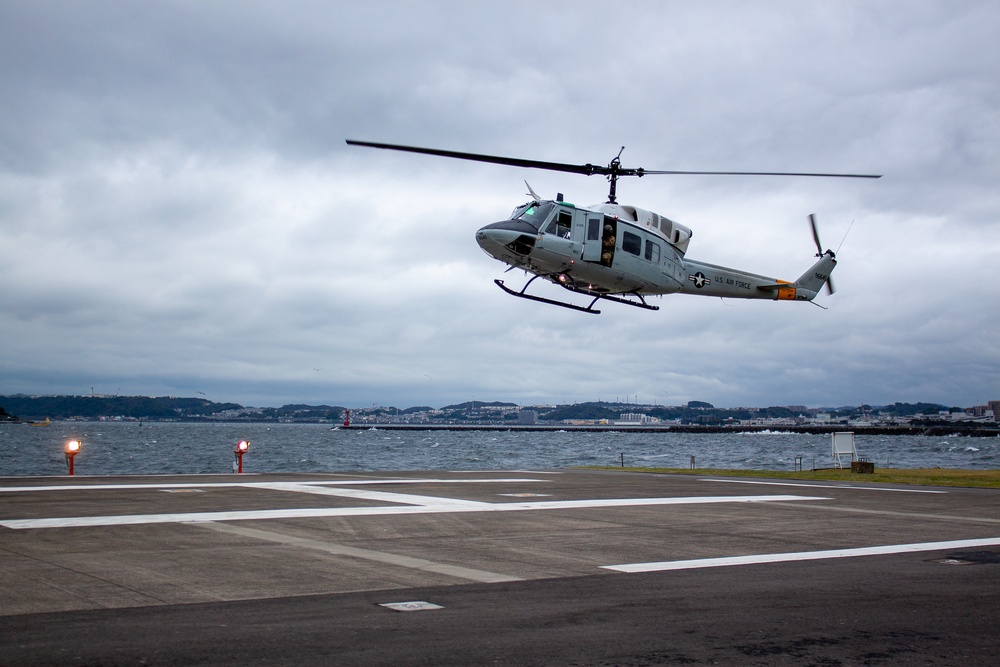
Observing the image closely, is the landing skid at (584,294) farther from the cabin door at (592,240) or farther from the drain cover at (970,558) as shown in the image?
the drain cover at (970,558)

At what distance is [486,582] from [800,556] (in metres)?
4.40

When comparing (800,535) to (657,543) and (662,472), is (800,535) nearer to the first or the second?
(657,543)

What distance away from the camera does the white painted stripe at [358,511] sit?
12531 mm

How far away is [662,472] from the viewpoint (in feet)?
99.8

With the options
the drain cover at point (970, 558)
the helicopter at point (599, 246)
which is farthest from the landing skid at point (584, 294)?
the drain cover at point (970, 558)

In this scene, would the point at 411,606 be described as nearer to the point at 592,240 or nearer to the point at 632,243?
the point at 592,240

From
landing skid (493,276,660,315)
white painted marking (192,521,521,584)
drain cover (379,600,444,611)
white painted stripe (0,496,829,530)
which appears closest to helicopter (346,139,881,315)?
landing skid (493,276,660,315)

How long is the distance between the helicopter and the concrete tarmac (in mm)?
8140

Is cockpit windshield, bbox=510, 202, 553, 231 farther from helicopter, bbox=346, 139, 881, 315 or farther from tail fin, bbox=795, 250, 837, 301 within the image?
tail fin, bbox=795, 250, 837, 301

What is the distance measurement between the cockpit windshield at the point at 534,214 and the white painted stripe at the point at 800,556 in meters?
13.5

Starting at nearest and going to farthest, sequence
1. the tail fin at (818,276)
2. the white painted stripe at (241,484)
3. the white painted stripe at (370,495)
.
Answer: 1. the white painted stripe at (370,495)
2. the white painted stripe at (241,484)
3. the tail fin at (818,276)

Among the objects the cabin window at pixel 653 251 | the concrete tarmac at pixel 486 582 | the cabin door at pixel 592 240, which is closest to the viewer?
→ the concrete tarmac at pixel 486 582

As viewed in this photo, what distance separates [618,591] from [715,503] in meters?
9.83

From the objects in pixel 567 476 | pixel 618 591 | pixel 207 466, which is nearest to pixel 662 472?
pixel 567 476
